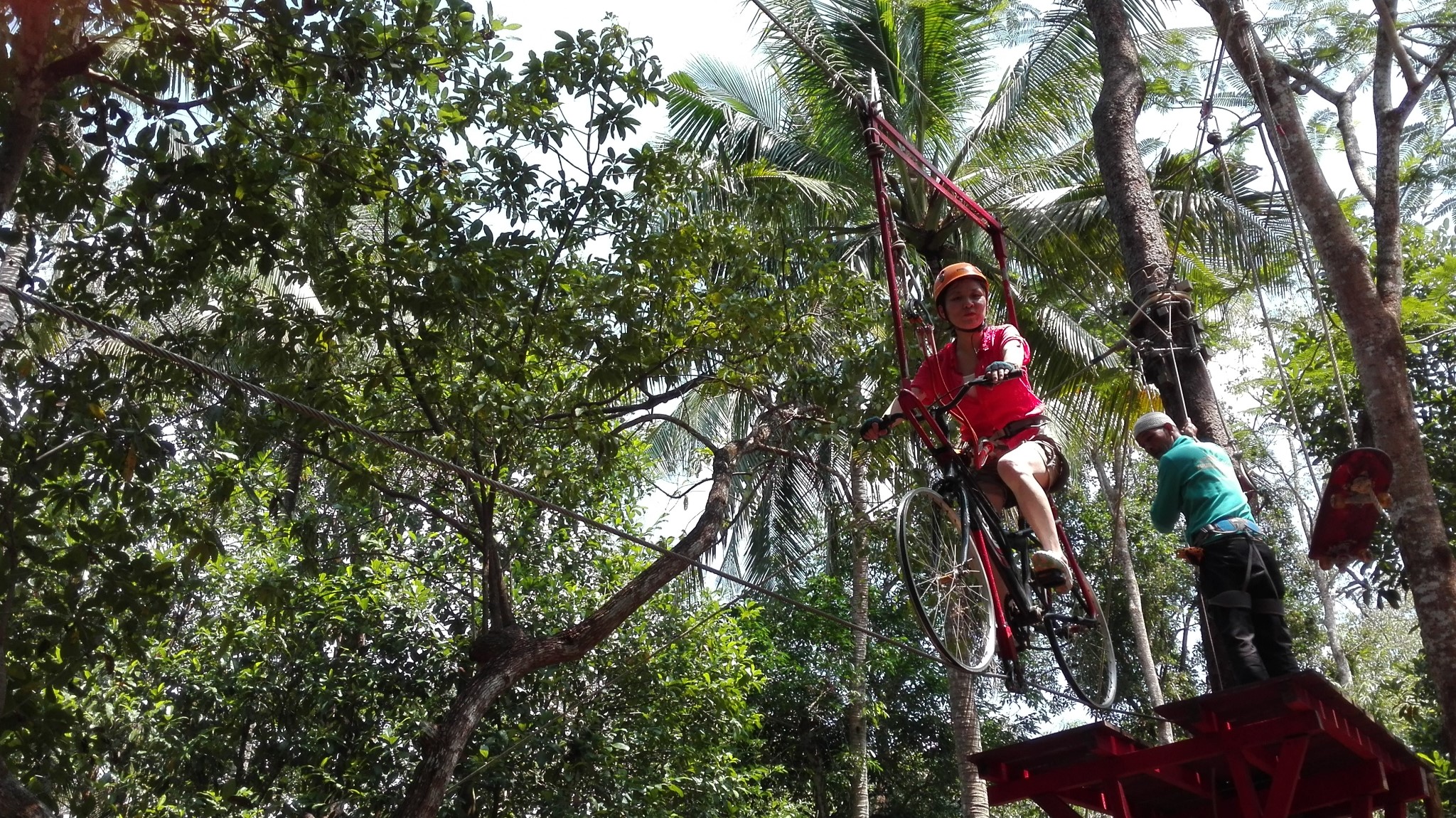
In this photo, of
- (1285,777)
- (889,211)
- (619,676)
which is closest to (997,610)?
(1285,777)

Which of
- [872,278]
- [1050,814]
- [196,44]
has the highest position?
[872,278]

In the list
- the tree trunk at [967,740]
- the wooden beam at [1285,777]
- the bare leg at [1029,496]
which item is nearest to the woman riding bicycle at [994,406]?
the bare leg at [1029,496]

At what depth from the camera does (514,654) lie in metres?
7.59

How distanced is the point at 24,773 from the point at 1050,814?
15.0ft

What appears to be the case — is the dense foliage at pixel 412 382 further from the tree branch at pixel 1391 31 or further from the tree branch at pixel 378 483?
the tree branch at pixel 1391 31

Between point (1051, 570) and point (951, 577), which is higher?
point (951, 577)

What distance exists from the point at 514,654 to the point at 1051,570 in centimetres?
382

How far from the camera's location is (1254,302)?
20.7m

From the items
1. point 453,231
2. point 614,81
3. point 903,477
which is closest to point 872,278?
point 903,477

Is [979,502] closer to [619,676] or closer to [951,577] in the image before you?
[951,577]

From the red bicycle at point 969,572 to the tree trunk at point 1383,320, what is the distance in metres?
1.56

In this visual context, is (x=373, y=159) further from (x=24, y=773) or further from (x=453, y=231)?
(x=24, y=773)

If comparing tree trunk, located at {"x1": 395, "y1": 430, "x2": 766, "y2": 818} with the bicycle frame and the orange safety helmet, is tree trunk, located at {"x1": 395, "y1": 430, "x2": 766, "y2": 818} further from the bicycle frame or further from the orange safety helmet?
the orange safety helmet

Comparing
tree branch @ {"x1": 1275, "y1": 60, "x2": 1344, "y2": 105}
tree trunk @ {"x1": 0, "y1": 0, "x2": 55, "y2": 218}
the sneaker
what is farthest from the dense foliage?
the sneaker
